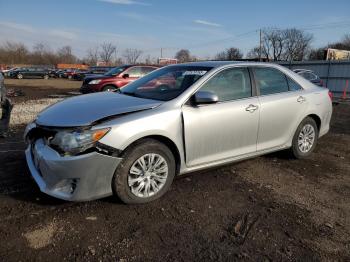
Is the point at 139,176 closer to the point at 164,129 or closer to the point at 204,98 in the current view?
the point at 164,129

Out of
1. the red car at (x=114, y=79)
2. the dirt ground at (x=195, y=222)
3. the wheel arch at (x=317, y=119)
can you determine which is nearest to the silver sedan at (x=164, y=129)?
the wheel arch at (x=317, y=119)

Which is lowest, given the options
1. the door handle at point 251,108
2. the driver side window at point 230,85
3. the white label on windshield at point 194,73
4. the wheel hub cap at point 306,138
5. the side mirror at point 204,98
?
the wheel hub cap at point 306,138

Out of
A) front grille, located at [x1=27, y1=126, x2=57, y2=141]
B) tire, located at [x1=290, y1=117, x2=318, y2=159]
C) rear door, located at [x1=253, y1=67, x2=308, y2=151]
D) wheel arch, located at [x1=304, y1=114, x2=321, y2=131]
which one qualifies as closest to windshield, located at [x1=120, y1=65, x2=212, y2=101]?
rear door, located at [x1=253, y1=67, x2=308, y2=151]

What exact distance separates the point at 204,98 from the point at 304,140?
246 cm

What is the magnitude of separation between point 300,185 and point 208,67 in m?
2.01

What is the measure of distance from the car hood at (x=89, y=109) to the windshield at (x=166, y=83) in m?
0.25

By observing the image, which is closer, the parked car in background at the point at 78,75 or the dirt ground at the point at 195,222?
the dirt ground at the point at 195,222

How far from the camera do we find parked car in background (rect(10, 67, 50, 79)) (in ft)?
138

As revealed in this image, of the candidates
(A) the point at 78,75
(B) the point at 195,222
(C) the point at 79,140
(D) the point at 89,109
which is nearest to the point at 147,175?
(B) the point at 195,222

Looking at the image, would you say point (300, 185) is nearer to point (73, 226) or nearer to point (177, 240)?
point (177, 240)

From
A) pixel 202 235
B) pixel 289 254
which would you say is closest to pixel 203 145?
pixel 202 235

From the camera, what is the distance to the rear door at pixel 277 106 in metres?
4.82

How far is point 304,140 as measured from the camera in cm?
562

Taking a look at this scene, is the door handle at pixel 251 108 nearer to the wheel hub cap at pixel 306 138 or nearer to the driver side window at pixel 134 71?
the wheel hub cap at pixel 306 138
